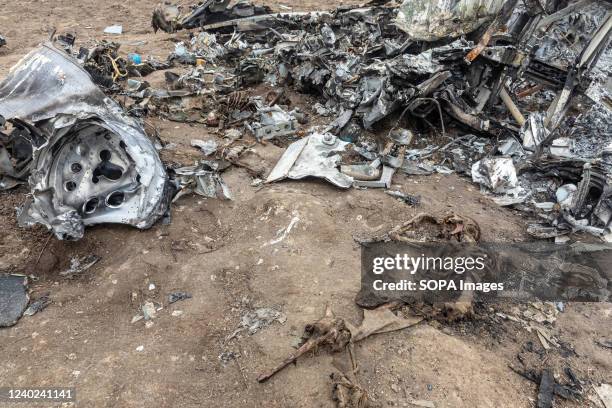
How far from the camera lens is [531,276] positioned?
14.0ft

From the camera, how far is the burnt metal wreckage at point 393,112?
441 centimetres

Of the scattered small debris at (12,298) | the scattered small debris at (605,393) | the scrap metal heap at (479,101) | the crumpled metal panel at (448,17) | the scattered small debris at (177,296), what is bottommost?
the scattered small debris at (12,298)

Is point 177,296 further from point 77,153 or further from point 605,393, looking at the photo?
point 605,393

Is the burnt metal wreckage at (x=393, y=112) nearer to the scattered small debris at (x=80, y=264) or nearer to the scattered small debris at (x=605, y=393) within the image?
the scattered small debris at (x=80, y=264)

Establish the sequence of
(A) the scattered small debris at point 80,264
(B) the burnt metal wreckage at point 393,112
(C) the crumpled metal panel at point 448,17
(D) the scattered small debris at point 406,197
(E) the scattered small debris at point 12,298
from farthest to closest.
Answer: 1. (C) the crumpled metal panel at point 448,17
2. (D) the scattered small debris at point 406,197
3. (B) the burnt metal wreckage at point 393,112
4. (A) the scattered small debris at point 80,264
5. (E) the scattered small debris at point 12,298

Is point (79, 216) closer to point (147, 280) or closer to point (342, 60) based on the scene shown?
point (147, 280)

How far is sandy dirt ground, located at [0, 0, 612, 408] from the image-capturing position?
3.10 metres

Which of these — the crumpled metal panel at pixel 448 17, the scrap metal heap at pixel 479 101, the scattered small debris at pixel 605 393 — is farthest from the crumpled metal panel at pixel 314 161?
the crumpled metal panel at pixel 448 17

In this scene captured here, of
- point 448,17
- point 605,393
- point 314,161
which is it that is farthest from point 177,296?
point 448,17

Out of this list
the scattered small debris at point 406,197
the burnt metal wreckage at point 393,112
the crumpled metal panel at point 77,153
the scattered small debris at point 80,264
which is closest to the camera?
the crumpled metal panel at point 77,153

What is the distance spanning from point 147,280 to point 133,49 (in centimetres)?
852

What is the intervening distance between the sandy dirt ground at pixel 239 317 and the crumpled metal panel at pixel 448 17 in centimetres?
399

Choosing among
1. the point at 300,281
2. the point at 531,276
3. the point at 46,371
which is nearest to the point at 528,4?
the point at 531,276

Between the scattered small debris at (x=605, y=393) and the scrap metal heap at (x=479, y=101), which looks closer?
the scattered small debris at (x=605, y=393)
